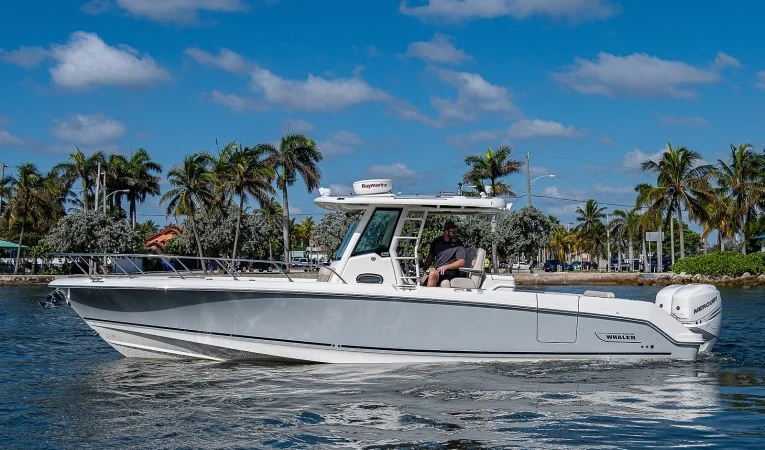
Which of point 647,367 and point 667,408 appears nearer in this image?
point 667,408

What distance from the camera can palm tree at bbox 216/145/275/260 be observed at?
58219mm

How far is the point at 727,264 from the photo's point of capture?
165 feet

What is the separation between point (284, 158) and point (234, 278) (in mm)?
47447

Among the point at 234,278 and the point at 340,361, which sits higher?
the point at 234,278

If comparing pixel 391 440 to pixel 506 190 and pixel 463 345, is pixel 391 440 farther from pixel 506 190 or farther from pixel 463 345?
Answer: pixel 506 190

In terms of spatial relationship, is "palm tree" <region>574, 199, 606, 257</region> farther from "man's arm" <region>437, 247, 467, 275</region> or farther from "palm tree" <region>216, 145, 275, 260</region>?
"man's arm" <region>437, 247, 467, 275</region>

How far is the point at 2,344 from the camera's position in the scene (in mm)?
15211

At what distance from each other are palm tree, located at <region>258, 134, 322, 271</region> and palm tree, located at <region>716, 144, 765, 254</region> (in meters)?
27.3

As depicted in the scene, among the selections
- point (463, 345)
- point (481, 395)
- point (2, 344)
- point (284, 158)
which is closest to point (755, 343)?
point (463, 345)

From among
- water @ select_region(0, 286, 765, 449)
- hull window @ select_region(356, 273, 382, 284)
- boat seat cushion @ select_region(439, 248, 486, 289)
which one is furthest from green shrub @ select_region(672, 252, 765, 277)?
hull window @ select_region(356, 273, 382, 284)

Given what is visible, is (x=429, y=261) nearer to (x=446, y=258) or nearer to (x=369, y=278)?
(x=446, y=258)

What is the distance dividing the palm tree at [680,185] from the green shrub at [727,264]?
460cm

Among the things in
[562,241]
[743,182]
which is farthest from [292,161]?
[562,241]

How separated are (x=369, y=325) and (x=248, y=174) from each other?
48.1 m
